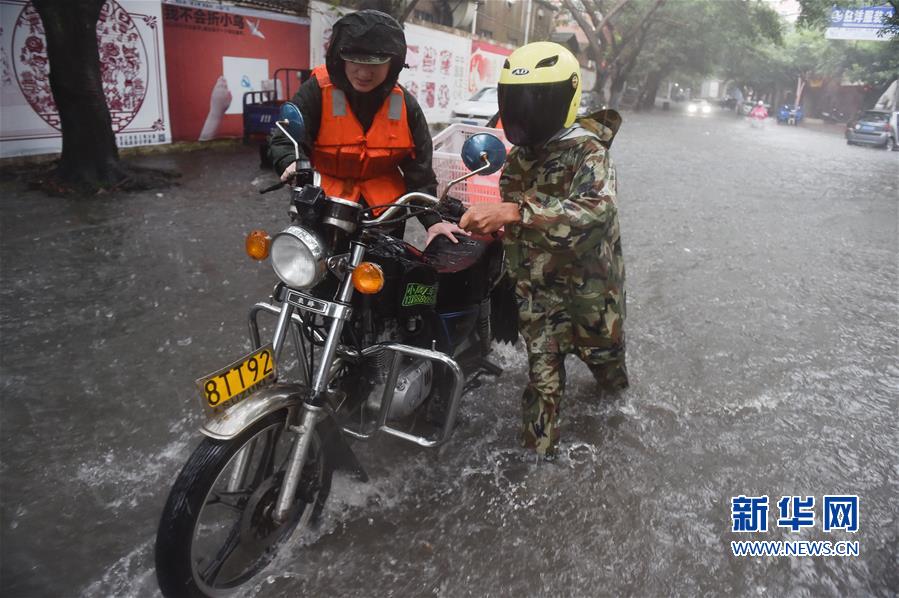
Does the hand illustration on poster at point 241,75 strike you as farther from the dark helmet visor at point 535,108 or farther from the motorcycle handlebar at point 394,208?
the motorcycle handlebar at point 394,208

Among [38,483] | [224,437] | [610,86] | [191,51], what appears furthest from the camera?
[610,86]

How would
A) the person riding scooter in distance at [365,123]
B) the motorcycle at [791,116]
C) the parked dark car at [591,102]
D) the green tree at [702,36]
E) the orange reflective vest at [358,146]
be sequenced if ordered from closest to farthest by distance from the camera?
1. the person riding scooter in distance at [365,123]
2. the orange reflective vest at [358,146]
3. the parked dark car at [591,102]
4. the green tree at [702,36]
5. the motorcycle at [791,116]

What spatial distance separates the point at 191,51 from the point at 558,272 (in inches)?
407

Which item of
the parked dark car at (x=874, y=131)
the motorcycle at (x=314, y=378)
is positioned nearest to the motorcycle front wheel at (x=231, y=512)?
the motorcycle at (x=314, y=378)

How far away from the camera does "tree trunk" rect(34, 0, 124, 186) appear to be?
6.99 meters

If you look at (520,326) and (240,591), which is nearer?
(240,591)

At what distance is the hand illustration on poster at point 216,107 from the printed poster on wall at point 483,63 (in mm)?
10230

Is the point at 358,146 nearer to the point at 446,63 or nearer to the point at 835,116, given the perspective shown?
the point at 446,63

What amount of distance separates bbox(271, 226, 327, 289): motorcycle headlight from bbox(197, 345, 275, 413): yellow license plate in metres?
0.27

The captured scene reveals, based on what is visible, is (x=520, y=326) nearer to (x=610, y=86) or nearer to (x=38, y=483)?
(x=38, y=483)

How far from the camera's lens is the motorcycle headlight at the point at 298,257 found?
188 cm

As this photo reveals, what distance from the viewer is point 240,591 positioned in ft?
6.75

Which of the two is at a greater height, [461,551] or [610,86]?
[610,86]

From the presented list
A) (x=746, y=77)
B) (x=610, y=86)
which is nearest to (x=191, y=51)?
(x=610, y=86)
